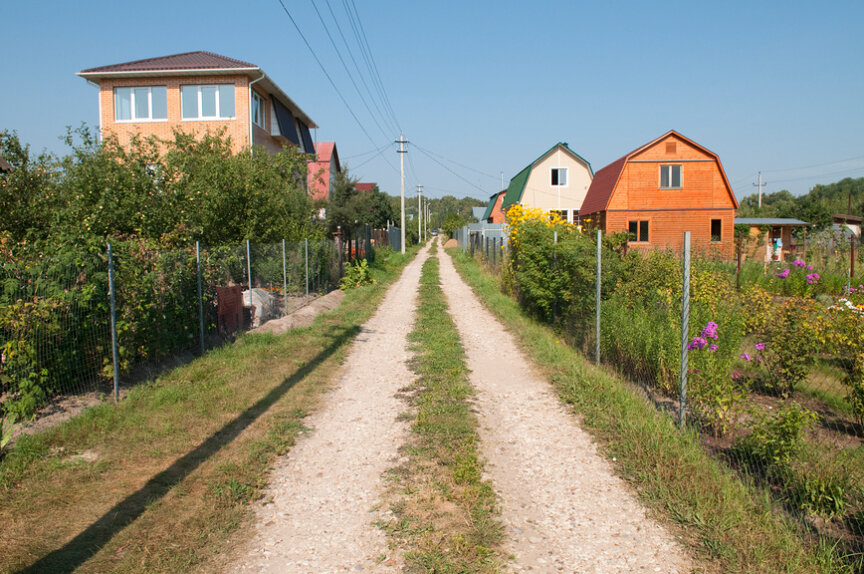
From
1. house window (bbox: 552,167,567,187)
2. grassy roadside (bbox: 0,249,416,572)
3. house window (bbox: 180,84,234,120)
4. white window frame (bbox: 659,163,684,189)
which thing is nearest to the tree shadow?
Result: grassy roadside (bbox: 0,249,416,572)

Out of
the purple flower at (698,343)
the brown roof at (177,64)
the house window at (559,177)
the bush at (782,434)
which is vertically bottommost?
the bush at (782,434)

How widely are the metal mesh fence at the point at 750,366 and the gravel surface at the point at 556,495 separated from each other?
3.39 feet

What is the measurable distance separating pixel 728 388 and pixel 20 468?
243 inches

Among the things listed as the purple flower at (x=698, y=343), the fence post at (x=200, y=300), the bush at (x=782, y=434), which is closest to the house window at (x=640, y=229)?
the fence post at (x=200, y=300)

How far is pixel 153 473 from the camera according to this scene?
5141 millimetres

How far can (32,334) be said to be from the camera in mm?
6141

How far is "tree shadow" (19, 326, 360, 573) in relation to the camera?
375 cm

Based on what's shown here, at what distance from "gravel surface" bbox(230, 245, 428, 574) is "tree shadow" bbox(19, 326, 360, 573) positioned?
27.4 inches

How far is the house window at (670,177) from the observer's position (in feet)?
113

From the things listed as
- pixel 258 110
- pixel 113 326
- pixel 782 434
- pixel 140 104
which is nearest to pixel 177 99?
pixel 140 104

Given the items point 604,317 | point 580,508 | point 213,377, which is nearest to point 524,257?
point 604,317

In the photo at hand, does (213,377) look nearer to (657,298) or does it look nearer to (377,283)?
(657,298)

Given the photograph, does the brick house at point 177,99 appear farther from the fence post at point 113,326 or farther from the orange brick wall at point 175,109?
the fence post at point 113,326

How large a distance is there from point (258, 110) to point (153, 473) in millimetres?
25015
